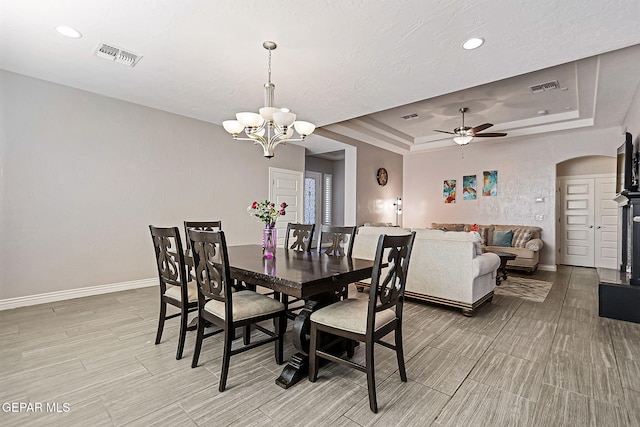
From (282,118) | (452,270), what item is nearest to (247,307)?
(282,118)

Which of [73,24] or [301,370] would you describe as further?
[73,24]

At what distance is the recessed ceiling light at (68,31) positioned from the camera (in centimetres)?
266

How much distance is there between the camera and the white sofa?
133 inches

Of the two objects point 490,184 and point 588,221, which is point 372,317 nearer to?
point 490,184

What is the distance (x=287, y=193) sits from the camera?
254 inches

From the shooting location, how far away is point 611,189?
21.0 feet

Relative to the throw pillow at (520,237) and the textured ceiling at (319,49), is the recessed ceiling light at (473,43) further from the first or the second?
the throw pillow at (520,237)

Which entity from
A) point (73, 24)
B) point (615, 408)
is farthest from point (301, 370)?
point (73, 24)

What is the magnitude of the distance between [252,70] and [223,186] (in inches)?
97.6

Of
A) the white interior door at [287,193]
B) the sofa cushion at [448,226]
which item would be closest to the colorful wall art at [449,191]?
the sofa cushion at [448,226]

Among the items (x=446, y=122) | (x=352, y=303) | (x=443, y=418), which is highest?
(x=446, y=122)

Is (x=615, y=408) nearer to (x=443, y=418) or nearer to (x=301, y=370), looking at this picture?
(x=443, y=418)

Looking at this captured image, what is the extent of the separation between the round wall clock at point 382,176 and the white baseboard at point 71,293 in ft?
18.3

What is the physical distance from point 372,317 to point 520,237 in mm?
6025
